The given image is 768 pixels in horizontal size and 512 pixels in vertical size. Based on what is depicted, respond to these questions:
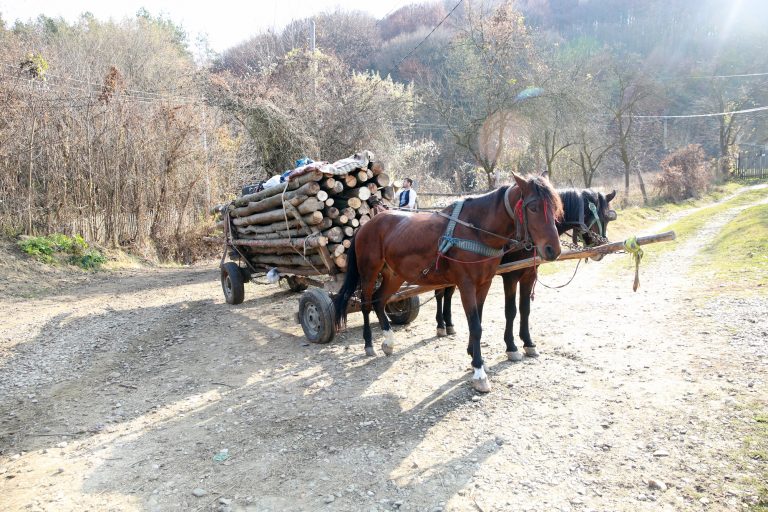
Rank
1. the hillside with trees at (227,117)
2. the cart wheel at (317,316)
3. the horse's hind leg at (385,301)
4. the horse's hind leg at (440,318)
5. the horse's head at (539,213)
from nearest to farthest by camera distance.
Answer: the horse's head at (539,213) → the horse's hind leg at (385,301) → the cart wheel at (317,316) → the horse's hind leg at (440,318) → the hillside with trees at (227,117)

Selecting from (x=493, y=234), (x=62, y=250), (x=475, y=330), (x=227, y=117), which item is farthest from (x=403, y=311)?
(x=227, y=117)

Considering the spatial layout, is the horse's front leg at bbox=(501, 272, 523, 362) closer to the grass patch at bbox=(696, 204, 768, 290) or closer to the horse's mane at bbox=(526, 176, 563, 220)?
the horse's mane at bbox=(526, 176, 563, 220)

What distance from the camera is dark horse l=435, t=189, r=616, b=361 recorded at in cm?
544

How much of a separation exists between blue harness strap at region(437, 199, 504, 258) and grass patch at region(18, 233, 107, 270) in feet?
35.0

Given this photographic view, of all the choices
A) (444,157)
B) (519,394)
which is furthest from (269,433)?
(444,157)

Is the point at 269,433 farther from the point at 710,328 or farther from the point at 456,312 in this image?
the point at 710,328

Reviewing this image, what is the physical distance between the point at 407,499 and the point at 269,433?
1.46 metres

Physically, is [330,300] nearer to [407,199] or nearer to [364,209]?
[364,209]

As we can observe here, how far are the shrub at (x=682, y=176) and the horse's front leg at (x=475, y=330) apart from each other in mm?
25688

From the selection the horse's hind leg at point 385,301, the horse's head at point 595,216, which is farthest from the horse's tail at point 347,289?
the horse's head at point 595,216

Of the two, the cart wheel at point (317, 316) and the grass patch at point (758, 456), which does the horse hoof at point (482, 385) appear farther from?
the cart wheel at point (317, 316)

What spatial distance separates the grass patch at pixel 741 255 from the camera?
802 cm

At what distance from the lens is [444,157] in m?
32.3

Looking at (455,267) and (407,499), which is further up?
(455,267)
